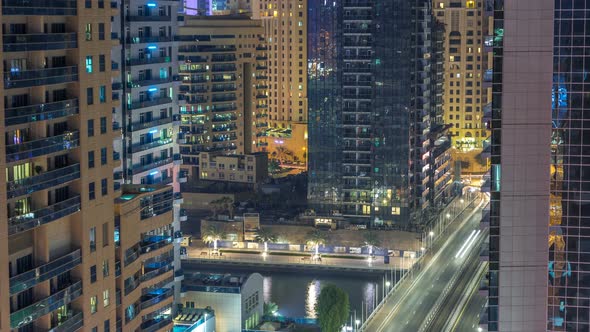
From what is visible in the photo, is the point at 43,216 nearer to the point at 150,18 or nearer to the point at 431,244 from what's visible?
the point at 150,18

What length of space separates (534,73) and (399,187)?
186ft

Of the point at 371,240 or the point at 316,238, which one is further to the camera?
the point at 316,238

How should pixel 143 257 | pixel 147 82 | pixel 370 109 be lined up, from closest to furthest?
pixel 143 257, pixel 147 82, pixel 370 109

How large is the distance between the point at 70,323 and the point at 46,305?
1.29 meters

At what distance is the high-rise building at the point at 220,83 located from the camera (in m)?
109

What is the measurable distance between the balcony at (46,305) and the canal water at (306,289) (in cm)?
3724

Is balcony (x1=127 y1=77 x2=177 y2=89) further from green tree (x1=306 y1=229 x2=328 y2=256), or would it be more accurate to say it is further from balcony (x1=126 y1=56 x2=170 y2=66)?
green tree (x1=306 y1=229 x2=328 y2=256)

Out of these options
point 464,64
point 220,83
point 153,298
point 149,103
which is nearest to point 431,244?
point 220,83

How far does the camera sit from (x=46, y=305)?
32469mm

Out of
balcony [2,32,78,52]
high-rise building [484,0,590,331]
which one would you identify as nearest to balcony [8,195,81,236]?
balcony [2,32,78,52]

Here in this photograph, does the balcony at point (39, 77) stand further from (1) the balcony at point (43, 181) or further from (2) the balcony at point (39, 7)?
(1) the balcony at point (43, 181)

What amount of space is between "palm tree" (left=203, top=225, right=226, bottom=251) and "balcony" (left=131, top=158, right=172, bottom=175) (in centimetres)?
3065

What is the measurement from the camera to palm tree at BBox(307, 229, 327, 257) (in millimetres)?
86688

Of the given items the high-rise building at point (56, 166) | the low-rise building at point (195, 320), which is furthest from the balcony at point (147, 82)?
the high-rise building at point (56, 166)
